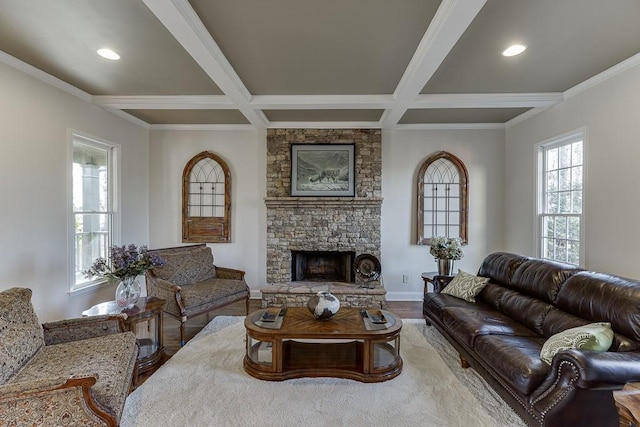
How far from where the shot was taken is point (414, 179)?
5.01 metres

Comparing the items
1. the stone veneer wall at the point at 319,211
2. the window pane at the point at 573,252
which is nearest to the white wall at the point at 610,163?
the window pane at the point at 573,252

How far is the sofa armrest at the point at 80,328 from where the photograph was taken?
7.30 ft

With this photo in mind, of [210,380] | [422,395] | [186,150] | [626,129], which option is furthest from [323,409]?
[186,150]

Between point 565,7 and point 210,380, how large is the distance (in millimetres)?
3930

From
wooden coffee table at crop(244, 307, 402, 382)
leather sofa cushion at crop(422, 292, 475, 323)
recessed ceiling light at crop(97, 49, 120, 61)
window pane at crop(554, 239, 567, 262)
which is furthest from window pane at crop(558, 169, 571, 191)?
recessed ceiling light at crop(97, 49, 120, 61)

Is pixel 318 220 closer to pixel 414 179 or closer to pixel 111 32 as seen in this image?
pixel 414 179

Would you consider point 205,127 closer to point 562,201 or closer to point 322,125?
point 322,125

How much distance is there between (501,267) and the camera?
3.47m

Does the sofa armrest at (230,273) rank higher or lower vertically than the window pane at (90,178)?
lower

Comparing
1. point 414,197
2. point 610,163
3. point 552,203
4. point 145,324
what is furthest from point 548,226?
point 145,324

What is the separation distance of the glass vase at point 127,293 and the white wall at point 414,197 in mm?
3510

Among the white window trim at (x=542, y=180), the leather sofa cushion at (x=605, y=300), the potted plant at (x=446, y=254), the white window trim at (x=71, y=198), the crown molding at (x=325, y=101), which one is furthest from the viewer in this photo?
the potted plant at (x=446, y=254)

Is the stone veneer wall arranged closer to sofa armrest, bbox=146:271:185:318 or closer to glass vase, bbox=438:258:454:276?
glass vase, bbox=438:258:454:276

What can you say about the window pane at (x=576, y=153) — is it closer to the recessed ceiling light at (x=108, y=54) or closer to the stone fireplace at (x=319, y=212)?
the stone fireplace at (x=319, y=212)
